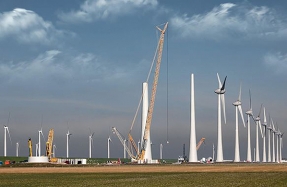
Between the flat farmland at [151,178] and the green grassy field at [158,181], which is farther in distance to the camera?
the flat farmland at [151,178]

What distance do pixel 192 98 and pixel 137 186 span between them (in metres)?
141

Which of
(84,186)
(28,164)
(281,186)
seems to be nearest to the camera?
(281,186)

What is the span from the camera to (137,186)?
189ft

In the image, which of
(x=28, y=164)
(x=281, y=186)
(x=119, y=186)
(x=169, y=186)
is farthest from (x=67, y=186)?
(x=28, y=164)

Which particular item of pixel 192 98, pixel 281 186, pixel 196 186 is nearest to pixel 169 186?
pixel 196 186

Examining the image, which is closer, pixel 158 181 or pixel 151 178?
pixel 158 181

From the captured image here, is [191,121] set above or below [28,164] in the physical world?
above

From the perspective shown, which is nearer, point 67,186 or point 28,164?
point 67,186

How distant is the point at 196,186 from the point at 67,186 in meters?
13.1

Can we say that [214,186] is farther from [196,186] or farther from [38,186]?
[38,186]

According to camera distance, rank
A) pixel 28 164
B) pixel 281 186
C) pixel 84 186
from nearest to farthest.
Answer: pixel 281 186 → pixel 84 186 → pixel 28 164

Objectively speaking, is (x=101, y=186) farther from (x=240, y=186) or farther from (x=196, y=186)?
(x=240, y=186)

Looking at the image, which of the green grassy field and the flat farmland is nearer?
the green grassy field

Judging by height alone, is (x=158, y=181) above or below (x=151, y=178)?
above
